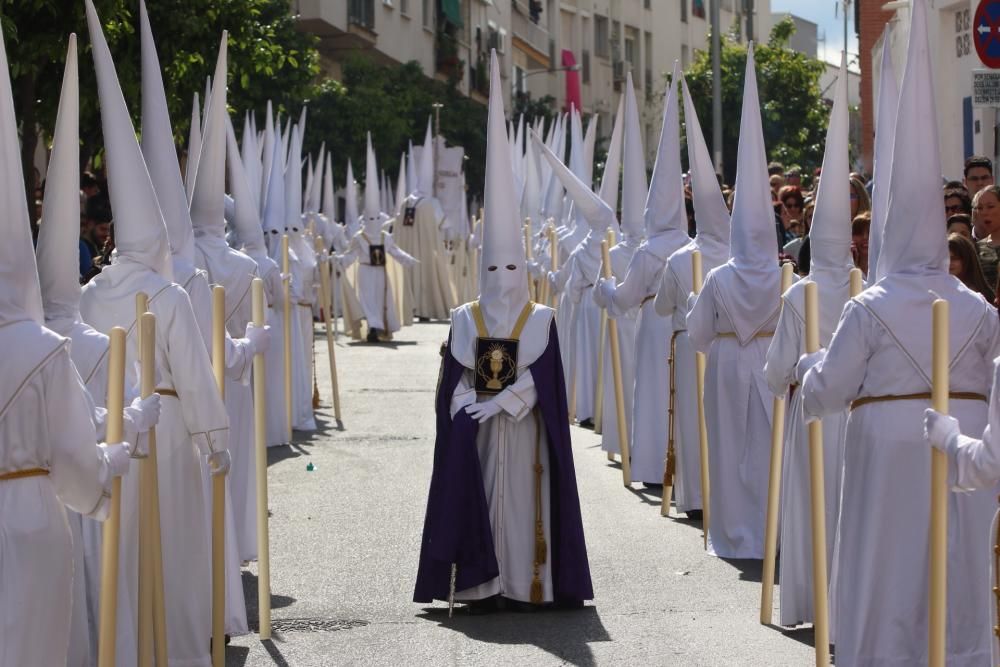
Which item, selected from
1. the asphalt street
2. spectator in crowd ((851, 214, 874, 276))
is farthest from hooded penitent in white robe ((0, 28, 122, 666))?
spectator in crowd ((851, 214, 874, 276))

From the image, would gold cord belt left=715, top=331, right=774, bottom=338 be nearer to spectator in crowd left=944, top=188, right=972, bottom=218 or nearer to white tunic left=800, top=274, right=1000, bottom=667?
spectator in crowd left=944, top=188, right=972, bottom=218

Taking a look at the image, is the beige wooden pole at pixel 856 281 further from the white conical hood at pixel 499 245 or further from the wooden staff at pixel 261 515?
the wooden staff at pixel 261 515

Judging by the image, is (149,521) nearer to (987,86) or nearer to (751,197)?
(751,197)

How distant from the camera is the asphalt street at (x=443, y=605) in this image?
8508 millimetres

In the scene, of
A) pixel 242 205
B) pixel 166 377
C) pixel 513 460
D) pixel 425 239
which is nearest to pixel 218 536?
pixel 166 377

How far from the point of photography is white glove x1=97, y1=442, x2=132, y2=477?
20.0 feet

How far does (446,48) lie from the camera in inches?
2345

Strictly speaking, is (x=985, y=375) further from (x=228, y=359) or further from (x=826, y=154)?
(x=228, y=359)

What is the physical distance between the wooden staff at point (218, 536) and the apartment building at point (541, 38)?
39.7m

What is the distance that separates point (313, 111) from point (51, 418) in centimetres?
3759

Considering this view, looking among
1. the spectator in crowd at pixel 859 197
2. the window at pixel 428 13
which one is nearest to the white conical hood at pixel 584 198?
the spectator in crowd at pixel 859 197

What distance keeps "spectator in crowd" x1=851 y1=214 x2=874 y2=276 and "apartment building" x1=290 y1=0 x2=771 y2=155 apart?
3815 cm

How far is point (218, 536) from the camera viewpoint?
801cm

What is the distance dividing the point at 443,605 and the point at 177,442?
84.5 inches
